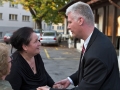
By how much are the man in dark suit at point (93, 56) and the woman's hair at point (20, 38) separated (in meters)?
0.75

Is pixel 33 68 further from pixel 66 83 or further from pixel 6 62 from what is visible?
pixel 6 62

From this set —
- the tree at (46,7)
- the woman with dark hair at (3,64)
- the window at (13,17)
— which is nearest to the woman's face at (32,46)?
the woman with dark hair at (3,64)

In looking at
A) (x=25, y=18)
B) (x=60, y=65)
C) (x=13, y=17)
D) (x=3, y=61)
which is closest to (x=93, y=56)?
(x=3, y=61)

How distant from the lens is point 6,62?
2.03m

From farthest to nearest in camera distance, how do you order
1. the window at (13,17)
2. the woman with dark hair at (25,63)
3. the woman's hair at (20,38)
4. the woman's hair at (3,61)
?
the window at (13,17), the woman's hair at (20,38), the woman with dark hair at (25,63), the woman's hair at (3,61)

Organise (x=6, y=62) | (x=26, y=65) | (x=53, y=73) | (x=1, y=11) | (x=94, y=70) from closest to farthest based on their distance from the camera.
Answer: (x=94, y=70) < (x=6, y=62) < (x=26, y=65) < (x=53, y=73) < (x=1, y=11)

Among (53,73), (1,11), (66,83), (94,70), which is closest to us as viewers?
(94,70)

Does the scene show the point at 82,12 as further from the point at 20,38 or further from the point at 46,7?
the point at 46,7

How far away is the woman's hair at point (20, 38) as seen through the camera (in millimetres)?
2713

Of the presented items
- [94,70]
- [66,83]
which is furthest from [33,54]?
[94,70]

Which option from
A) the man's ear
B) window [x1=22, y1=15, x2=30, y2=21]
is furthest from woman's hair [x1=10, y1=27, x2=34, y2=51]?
window [x1=22, y1=15, x2=30, y2=21]

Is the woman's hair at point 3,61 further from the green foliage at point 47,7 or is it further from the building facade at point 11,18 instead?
the building facade at point 11,18

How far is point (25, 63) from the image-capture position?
8.92 feet

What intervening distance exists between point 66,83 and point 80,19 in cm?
110
